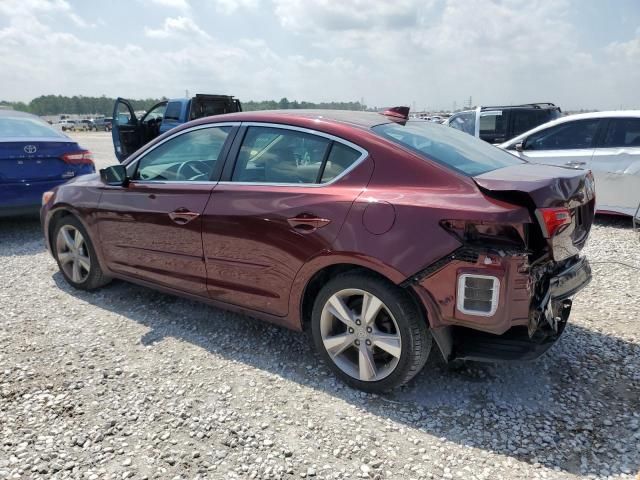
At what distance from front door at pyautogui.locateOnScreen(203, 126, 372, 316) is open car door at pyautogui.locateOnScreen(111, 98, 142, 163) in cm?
912

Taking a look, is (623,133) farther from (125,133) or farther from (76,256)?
(125,133)

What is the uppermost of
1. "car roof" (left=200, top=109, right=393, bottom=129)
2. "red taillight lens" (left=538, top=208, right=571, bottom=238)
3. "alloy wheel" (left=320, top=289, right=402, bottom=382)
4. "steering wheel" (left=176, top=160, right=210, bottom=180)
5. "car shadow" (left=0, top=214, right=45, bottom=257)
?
"car roof" (left=200, top=109, right=393, bottom=129)

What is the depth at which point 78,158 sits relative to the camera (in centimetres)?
651

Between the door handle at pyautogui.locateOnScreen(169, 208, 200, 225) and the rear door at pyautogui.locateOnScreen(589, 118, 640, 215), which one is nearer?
the door handle at pyautogui.locateOnScreen(169, 208, 200, 225)

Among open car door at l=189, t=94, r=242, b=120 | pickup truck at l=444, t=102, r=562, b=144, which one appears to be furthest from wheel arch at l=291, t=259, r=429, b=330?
open car door at l=189, t=94, r=242, b=120

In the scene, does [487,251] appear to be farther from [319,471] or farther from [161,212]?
[161,212]

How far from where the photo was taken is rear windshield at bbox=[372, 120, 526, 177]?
2.74 meters

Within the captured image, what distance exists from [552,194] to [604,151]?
5.06 metres

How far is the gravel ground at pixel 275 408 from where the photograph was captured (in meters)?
2.30

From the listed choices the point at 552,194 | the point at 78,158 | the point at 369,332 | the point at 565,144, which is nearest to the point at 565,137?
the point at 565,144

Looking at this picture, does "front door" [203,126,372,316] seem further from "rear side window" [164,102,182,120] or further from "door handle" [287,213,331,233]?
"rear side window" [164,102,182,120]

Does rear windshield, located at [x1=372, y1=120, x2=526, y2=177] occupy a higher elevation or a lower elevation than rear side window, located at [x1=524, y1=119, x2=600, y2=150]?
higher

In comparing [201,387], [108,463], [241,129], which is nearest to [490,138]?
[241,129]

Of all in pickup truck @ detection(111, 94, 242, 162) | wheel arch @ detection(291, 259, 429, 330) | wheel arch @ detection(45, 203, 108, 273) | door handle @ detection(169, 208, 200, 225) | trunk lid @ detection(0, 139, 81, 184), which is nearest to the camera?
wheel arch @ detection(291, 259, 429, 330)
